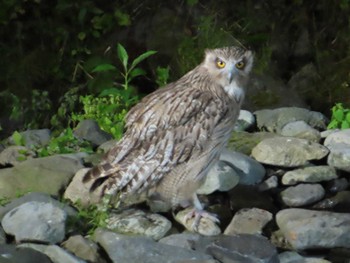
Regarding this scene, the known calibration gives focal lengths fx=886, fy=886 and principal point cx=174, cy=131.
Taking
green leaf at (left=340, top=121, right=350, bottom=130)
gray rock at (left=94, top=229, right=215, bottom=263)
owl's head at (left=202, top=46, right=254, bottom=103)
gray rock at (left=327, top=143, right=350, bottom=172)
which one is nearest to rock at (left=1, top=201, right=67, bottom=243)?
gray rock at (left=94, top=229, right=215, bottom=263)

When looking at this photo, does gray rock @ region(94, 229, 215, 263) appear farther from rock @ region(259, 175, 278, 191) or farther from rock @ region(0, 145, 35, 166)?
rock @ region(0, 145, 35, 166)

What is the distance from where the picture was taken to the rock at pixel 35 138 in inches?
249

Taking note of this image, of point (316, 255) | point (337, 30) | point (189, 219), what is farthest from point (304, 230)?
point (337, 30)

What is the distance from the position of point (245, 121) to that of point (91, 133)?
1.24m

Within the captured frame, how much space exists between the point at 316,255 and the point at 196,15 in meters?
3.52

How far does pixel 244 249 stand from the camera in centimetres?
470

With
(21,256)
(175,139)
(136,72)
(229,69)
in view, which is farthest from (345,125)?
(21,256)

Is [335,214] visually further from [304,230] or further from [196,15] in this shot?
[196,15]

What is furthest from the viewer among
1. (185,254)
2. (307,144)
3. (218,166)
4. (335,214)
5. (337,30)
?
(337,30)

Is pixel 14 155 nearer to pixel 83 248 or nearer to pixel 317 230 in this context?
pixel 83 248

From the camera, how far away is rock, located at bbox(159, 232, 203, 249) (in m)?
4.84

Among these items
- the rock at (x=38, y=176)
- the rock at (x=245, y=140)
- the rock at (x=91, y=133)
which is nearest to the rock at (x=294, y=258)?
the rock at (x=245, y=140)

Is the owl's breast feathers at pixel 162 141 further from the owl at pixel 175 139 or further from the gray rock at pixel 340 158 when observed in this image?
the gray rock at pixel 340 158

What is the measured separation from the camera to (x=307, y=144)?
5.95 m
